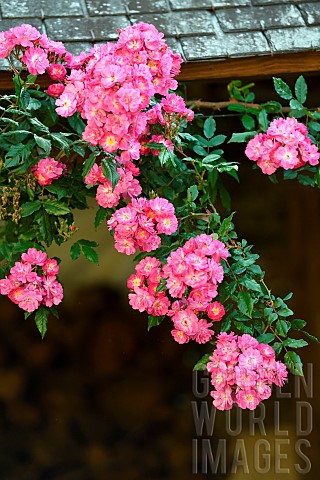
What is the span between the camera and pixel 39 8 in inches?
102

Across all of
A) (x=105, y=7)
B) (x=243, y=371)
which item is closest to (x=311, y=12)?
(x=105, y=7)

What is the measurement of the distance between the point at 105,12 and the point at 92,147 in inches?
25.2

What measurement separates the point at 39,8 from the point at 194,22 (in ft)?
1.64

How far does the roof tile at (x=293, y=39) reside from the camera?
8.20 feet

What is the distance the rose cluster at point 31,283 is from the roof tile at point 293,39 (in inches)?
38.4

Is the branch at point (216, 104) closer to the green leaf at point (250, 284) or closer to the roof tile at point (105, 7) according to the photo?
the roof tile at point (105, 7)

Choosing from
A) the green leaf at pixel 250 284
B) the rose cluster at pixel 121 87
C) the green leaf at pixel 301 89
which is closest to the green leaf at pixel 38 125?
the rose cluster at pixel 121 87

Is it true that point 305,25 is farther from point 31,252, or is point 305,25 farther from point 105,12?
point 31,252

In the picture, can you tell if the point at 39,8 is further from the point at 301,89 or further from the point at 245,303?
the point at 245,303

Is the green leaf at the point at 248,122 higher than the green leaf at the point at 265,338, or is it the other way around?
the green leaf at the point at 248,122

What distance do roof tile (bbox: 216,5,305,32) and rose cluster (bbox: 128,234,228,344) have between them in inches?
32.0

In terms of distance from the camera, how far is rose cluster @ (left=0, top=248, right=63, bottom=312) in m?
2.19

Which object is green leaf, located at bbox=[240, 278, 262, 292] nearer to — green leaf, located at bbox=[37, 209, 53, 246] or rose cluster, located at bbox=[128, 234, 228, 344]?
rose cluster, located at bbox=[128, 234, 228, 344]

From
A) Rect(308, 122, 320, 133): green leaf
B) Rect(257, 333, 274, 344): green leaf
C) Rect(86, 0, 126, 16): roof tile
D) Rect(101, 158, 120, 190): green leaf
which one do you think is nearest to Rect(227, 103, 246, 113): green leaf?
Rect(308, 122, 320, 133): green leaf
